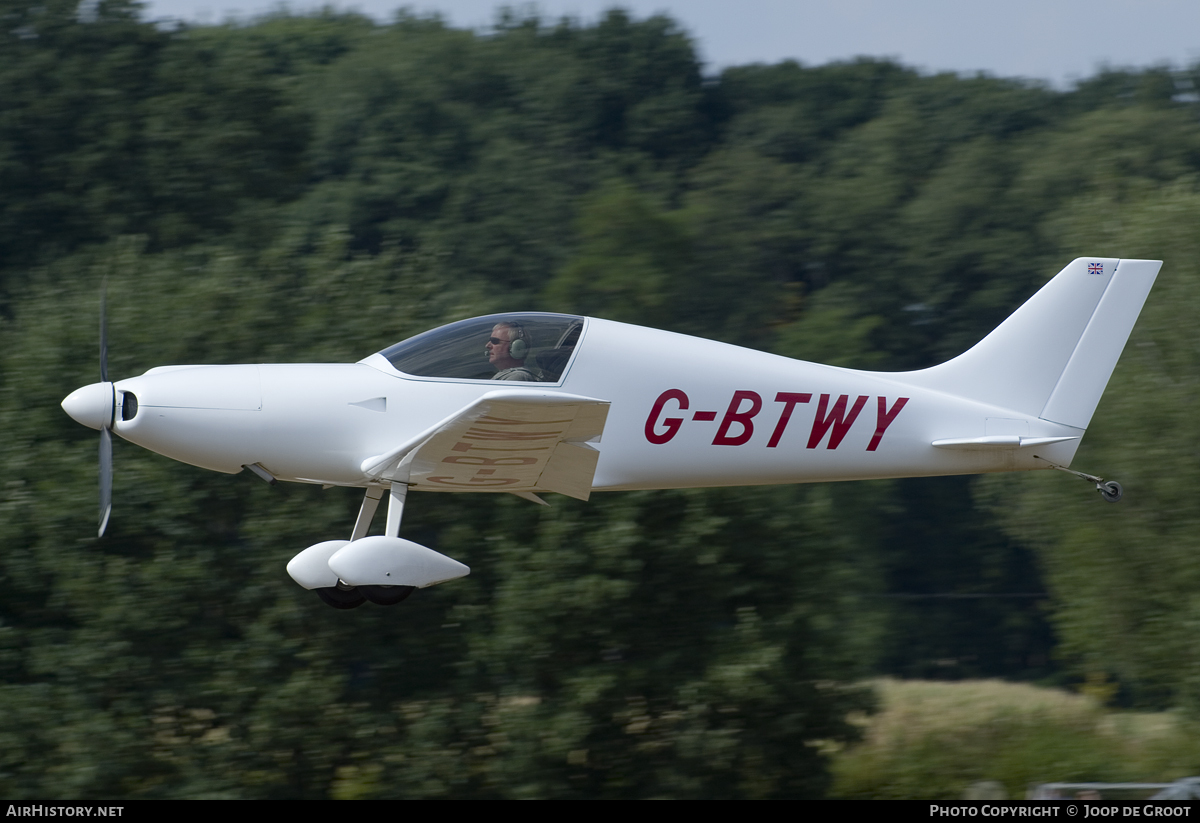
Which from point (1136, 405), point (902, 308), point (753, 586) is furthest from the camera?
point (902, 308)

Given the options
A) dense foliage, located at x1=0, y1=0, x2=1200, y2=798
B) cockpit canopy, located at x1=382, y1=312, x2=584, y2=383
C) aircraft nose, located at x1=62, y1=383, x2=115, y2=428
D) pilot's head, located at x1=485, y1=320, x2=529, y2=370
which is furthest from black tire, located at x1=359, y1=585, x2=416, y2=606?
dense foliage, located at x1=0, y1=0, x2=1200, y2=798

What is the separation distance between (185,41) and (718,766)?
65.6 ft

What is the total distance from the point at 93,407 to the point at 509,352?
2322 millimetres

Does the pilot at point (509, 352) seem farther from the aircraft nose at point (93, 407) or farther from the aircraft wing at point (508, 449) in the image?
the aircraft nose at point (93, 407)

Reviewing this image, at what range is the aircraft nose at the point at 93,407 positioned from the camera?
273 inches

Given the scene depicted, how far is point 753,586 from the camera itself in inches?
631

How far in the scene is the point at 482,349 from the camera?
23.6ft

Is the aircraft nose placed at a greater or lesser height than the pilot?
lesser

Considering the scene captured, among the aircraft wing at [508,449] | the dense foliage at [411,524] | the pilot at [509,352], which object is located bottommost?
the dense foliage at [411,524]

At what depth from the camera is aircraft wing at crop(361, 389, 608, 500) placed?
6.30 meters

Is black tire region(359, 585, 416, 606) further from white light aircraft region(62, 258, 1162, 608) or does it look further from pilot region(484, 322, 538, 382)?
pilot region(484, 322, 538, 382)

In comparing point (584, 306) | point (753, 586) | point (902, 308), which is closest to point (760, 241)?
point (902, 308)

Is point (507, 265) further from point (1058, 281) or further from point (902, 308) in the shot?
point (1058, 281)

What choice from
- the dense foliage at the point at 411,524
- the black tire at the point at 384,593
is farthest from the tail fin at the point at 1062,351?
the dense foliage at the point at 411,524
